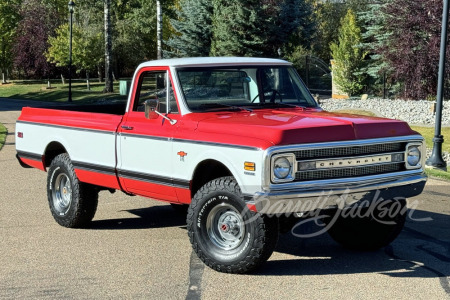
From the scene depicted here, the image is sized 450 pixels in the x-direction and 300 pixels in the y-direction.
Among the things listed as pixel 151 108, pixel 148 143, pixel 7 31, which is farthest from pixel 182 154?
pixel 7 31

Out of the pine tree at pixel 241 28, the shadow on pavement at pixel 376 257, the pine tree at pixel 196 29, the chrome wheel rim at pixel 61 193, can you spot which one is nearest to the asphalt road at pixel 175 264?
the shadow on pavement at pixel 376 257

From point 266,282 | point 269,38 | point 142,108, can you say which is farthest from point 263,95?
point 269,38

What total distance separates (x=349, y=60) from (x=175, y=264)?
3340cm

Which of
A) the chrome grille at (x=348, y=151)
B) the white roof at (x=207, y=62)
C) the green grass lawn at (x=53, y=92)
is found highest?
the white roof at (x=207, y=62)

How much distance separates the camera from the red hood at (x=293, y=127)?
6.44 metres

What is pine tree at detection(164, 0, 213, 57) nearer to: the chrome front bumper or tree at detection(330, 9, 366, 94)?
tree at detection(330, 9, 366, 94)

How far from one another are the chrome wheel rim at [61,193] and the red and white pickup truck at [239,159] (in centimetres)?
2

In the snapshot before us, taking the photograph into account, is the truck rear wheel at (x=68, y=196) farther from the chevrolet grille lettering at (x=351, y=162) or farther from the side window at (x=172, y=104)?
the chevrolet grille lettering at (x=351, y=162)

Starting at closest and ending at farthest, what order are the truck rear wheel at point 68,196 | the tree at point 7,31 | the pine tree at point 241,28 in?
the truck rear wheel at point 68,196
the pine tree at point 241,28
the tree at point 7,31

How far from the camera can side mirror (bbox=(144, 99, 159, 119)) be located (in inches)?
301

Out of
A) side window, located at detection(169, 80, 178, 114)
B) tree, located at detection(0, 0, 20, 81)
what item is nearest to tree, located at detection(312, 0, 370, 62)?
tree, located at detection(0, 0, 20, 81)

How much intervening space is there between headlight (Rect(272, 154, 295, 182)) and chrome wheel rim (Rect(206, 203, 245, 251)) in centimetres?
59

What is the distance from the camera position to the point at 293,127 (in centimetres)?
649

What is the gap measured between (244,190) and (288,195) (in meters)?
0.40
